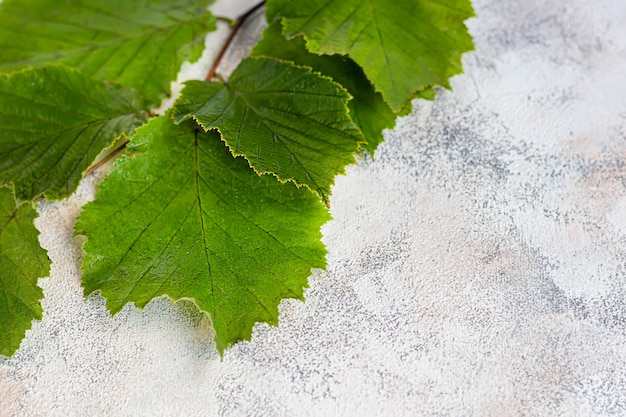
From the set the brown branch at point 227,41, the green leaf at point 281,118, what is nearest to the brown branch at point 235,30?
Answer: the brown branch at point 227,41

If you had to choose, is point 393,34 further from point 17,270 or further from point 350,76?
point 17,270

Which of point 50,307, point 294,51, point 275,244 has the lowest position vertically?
point 50,307

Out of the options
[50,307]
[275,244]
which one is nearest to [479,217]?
[275,244]

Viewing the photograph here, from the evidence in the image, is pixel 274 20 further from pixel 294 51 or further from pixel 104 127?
pixel 104 127

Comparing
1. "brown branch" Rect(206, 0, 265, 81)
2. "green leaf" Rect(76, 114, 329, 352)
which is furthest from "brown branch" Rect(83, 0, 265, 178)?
"green leaf" Rect(76, 114, 329, 352)

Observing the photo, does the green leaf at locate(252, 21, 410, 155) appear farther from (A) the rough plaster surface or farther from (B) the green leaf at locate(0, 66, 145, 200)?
(B) the green leaf at locate(0, 66, 145, 200)

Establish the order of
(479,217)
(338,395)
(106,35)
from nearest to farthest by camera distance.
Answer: (338,395) < (479,217) < (106,35)
